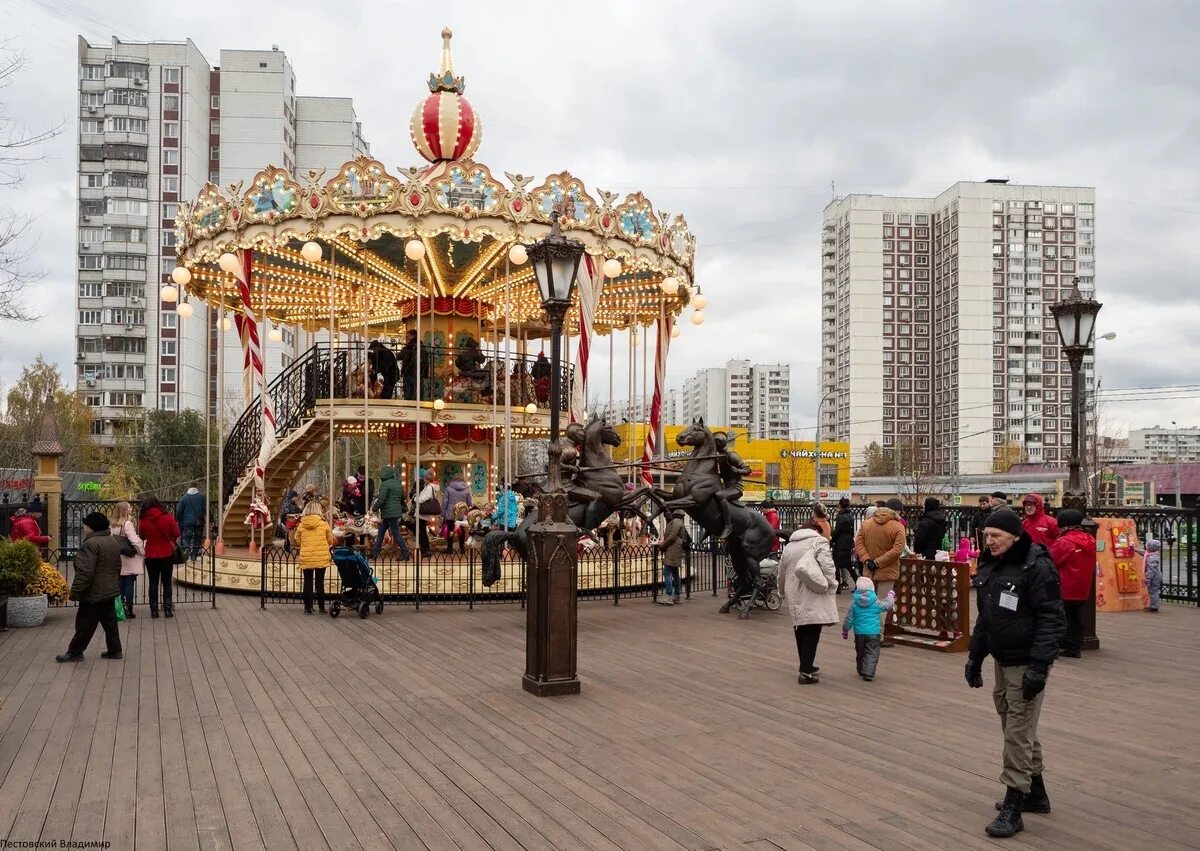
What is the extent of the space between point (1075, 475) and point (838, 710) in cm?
494

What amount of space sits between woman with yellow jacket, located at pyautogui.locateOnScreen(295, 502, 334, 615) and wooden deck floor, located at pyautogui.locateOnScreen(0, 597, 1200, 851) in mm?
2097

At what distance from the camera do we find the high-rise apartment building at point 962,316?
274 feet

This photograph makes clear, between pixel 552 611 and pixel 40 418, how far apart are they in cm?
4313

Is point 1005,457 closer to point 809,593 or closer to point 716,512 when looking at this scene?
point 716,512

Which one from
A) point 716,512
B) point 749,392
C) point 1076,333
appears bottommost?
point 716,512

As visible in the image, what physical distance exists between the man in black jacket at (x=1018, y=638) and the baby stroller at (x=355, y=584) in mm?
9278

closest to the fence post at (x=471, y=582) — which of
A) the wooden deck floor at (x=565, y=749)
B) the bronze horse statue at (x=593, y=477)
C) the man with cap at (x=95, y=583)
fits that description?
the bronze horse statue at (x=593, y=477)

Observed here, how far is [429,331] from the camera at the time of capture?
20.1 m

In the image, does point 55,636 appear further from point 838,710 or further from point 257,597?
point 838,710

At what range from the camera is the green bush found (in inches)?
437

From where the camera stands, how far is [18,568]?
11.3 metres

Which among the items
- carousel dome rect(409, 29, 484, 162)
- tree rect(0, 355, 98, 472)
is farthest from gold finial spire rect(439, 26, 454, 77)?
tree rect(0, 355, 98, 472)

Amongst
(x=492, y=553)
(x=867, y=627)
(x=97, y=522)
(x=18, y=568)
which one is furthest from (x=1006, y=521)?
(x=18, y=568)

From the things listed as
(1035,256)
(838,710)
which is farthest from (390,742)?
(1035,256)
